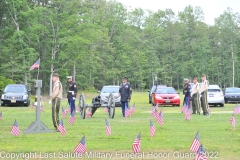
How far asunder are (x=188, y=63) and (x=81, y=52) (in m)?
43.7

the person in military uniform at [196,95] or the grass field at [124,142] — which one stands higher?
the person in military uniform at [196,95]

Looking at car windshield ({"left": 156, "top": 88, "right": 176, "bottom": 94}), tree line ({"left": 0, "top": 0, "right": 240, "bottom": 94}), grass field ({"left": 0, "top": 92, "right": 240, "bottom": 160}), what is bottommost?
grass field ({"left": 0, "top": 92, "right": 240, "bottom": 160})

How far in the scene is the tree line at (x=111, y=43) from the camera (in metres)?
54.2

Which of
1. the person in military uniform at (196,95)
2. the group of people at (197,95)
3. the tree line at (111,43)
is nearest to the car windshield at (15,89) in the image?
the group of people at (197,95)

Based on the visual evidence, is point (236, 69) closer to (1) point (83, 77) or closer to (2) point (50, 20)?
(1) point (83, 77)

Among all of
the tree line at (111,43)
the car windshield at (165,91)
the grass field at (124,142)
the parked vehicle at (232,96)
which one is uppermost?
the tree line at (111,43)

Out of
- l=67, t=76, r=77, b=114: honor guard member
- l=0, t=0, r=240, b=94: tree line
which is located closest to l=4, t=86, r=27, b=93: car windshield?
l=67, t=76, r=77, b=114: honor guard member

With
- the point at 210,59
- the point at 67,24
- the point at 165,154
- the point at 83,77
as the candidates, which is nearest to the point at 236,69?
the point at 210,59

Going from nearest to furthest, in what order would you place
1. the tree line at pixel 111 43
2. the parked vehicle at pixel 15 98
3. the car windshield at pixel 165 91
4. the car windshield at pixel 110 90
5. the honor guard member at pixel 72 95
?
the honor guard member at pixel 72 95 → the car windshield at pixel 110 90 → the car windshield at pixel 165 91 → the parked vehicle at pixel 15 98 → the tree line at pixel 111 43

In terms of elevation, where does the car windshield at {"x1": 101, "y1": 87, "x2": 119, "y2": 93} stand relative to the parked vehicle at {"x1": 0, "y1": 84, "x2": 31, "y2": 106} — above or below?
above

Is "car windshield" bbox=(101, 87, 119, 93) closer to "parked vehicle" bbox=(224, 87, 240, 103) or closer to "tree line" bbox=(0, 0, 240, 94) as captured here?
"parked vehicle" bbox=(224, 87, 240, 103)

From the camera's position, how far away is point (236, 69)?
329ft

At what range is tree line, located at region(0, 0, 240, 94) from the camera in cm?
5422

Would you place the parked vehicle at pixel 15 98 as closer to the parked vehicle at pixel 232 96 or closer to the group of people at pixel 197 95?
the group of people at pixel 197 95
